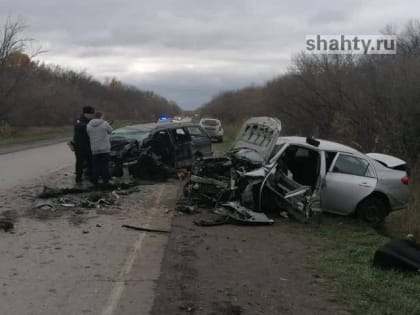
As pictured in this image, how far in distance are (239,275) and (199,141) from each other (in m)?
11.0

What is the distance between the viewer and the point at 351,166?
36.1 feet

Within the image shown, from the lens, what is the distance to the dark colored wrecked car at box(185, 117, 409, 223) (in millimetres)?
10281

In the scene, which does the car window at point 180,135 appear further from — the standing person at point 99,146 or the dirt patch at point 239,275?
the dirt patch at point 239,275

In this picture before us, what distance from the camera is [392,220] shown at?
11578mm

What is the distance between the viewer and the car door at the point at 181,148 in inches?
632

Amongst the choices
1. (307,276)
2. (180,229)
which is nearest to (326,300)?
(307,276)

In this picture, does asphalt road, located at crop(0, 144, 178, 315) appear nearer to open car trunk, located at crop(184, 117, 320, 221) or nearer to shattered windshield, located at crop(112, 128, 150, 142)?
open car trunk, located at crop(184, 117, 320, 221)

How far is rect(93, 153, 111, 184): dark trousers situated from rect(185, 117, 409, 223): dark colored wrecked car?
2.49 metres

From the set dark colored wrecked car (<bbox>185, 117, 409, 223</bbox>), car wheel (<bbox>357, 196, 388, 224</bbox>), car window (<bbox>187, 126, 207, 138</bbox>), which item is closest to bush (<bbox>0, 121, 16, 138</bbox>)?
car window (<bbox>187, 126, 207, 138</bbox>)

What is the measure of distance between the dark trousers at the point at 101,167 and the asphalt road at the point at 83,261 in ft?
5.60

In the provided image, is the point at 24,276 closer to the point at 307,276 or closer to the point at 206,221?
the point at 307,276

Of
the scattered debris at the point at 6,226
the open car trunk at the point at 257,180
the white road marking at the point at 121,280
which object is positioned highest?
the open car trunk at the point at 257,180

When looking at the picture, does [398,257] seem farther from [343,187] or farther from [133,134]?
[133,134]

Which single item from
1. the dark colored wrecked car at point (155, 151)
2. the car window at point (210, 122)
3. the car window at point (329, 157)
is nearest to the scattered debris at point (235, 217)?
A: the car window at point (329, 157)
